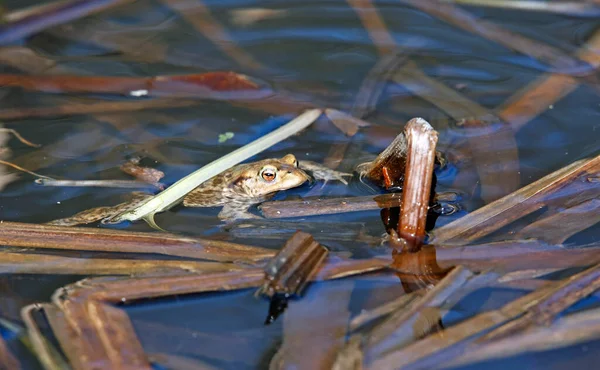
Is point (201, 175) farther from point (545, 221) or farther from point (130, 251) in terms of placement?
point (545, 221)

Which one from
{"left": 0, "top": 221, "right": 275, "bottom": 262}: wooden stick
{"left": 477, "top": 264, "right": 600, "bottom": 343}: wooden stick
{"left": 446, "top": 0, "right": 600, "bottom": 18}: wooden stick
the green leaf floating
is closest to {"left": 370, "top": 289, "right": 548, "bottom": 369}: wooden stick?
{"left": 477, "top": 264, "right": 600, "bottom": 343}: wooden stick

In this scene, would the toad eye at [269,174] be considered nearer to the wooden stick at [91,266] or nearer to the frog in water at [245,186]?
the frog in water at [245,186]

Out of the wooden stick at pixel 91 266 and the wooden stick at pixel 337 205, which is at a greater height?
the wooden stick at pixel 337 205

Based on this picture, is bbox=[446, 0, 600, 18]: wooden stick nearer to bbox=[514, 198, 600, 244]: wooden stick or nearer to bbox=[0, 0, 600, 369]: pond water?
bbox=[0, 0, 600, 369]: pond water

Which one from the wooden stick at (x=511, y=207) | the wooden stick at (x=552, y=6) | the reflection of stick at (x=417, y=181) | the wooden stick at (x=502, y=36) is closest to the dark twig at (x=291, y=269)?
the reflection of stick at (x=417, y=181)

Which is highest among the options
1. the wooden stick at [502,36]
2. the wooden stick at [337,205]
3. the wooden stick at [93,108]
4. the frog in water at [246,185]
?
the wooden stick at [502,36]

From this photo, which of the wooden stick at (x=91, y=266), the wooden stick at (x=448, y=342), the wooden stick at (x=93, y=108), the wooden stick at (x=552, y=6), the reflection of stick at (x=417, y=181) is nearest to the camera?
the wooden stick at (x=448, y=342)

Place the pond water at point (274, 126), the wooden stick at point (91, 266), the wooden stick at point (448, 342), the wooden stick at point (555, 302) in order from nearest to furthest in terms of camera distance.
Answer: the wooden stick at point (448, 342) → the wooden stick at point (555, 302) → the pond water at point (274, 126) → the wooden stick at point (91, 266)

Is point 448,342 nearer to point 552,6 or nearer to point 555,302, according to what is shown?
point 555,302
